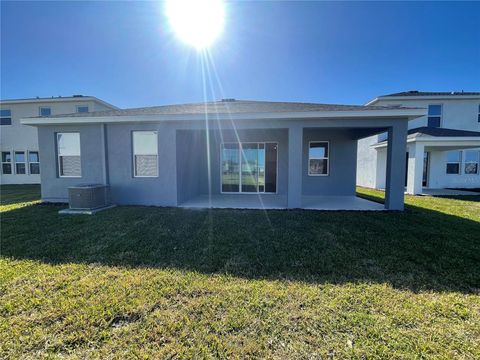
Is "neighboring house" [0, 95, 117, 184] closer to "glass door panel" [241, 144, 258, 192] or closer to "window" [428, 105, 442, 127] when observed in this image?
"glass door panel" [241, 144, 258, 192]

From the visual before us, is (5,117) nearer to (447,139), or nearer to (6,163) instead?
(6,163)

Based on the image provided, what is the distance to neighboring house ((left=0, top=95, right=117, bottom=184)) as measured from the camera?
15570 millimetres

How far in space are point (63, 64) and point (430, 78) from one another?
2374cm

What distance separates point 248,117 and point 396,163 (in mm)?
5001

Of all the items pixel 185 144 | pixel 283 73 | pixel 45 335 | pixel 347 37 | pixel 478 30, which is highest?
pixel 478 30

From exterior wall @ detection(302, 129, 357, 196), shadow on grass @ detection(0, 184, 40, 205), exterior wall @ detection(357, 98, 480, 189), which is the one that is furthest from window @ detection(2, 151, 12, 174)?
exterior wall @ detection(357, 98, 480, 189)

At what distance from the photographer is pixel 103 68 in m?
11.3

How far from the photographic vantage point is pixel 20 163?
16.1 meters

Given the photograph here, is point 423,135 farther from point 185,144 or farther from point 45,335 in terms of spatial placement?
point 45,335

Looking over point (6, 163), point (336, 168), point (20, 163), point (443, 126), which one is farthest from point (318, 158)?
point (6, 163)

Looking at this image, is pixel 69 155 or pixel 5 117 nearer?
pixel 69 155

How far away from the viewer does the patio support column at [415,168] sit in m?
10.7

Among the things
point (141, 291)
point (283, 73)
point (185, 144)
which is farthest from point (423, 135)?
point (141, 291)

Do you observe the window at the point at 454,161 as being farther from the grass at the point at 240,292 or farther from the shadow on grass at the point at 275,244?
the grass at the point at 240,292
